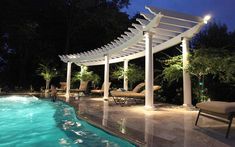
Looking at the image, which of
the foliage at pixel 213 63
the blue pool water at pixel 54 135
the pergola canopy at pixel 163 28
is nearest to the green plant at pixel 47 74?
the pergola canopy at pixel 163 28

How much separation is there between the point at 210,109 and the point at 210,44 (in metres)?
9.51

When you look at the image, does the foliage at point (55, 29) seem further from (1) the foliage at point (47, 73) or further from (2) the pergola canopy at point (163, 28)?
(2) the pergola canopy at point (163, 28)

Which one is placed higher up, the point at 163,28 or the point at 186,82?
the point at 163,28

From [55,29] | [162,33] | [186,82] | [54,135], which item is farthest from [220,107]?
[55,29]

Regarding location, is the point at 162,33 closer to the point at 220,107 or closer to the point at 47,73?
the point at 220,107

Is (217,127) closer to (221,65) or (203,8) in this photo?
(221,65)

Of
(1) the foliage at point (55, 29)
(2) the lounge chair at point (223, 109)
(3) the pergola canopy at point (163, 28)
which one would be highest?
(1) the foliage at point (55, 29)

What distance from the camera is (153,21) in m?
7.23

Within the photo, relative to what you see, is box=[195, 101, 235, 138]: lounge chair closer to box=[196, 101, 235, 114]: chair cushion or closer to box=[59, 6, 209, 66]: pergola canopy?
box=[196, 101, 235, 114]: chair cushion

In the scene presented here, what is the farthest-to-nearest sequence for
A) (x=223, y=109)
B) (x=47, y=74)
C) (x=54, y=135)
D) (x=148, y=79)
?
1. (x=47, y=74)
2. (x=148, y=79)
3. (x=54, y=135)
4. (x=223, y=109)

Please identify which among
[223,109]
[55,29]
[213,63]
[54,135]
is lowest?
[54,135]

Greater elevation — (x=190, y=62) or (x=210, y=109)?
(x=190, y=62)

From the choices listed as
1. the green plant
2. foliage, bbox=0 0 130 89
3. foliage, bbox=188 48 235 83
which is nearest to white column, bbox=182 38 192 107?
foliage, bbox=188 48 235 83

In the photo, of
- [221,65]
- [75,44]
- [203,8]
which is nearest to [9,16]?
[75,44]
